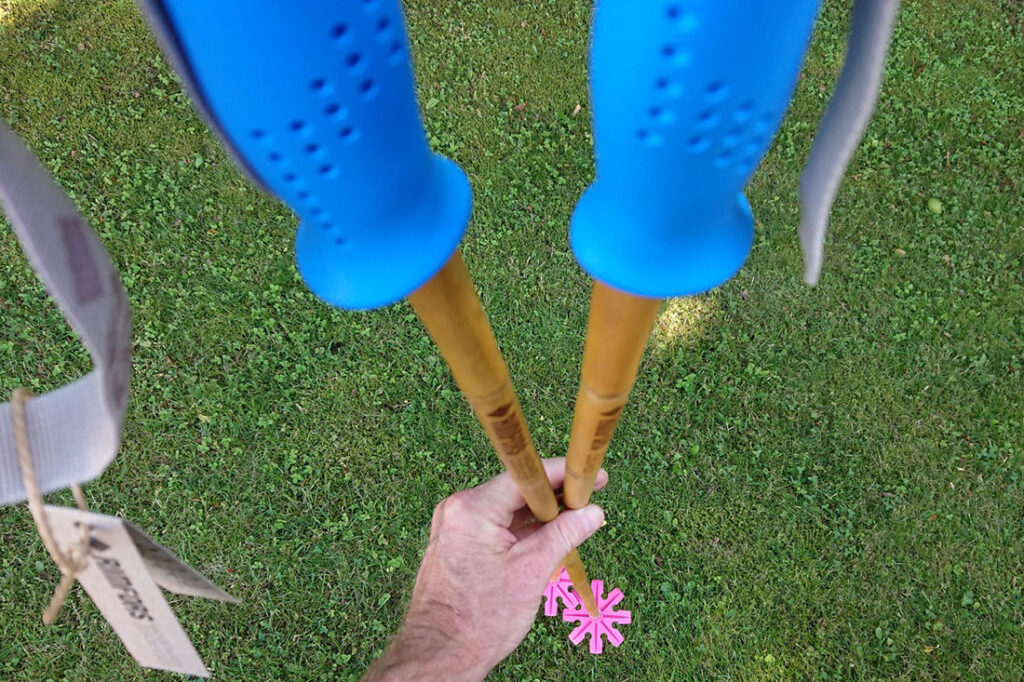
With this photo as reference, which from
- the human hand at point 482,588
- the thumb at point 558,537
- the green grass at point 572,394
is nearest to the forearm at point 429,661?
the human hand at point 482,588

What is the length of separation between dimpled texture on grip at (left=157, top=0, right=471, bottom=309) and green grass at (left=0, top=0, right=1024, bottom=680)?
4.51ft

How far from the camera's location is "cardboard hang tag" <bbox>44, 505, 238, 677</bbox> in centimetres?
48

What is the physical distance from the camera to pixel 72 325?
354 millimetres

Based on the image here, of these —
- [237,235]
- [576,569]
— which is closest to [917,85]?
[576,569]

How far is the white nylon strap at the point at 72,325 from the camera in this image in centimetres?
35

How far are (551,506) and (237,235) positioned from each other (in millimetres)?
1318

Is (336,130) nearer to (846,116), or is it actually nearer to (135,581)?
(846,116)

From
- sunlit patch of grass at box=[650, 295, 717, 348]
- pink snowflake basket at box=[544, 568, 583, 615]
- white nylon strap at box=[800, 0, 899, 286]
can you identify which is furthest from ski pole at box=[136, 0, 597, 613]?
sunlit patch of grass at box=[650, 295, 717, 348]

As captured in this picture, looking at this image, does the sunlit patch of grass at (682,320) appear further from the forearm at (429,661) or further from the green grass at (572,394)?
the forearm at (429,661)

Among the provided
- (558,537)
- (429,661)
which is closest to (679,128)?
(558,537)

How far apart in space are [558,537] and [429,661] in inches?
9.9

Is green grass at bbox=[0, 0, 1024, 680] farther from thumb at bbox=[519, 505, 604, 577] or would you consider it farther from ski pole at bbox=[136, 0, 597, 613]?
ski pole at bbox=[136, 0, 597, 613]

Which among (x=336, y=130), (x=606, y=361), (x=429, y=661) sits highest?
(x=336, y=130)

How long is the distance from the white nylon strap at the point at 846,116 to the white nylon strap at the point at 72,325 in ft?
1.20
